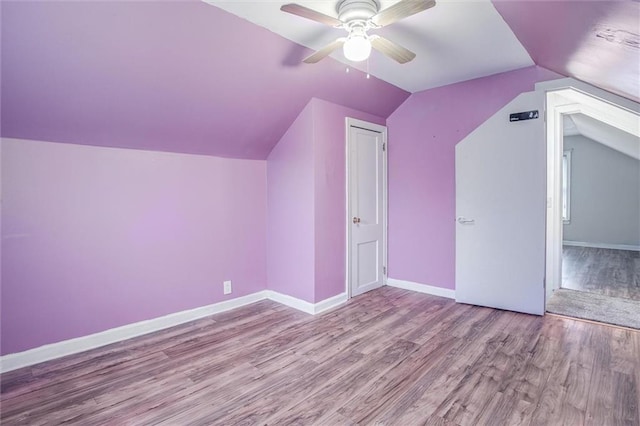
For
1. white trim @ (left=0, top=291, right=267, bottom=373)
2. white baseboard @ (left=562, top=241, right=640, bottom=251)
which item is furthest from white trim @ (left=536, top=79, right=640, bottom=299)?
white baseboard @ (left=562, top=241, right=640, bottom=251)

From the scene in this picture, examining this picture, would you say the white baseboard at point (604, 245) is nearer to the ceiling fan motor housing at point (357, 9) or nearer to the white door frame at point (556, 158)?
the white door frame at point (556, 158)

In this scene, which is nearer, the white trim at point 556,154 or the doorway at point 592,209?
the doorway at point 592,209

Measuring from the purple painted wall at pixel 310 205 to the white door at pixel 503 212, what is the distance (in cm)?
138

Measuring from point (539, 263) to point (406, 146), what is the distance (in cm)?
203

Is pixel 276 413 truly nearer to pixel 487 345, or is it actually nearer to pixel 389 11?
pixel 487 345

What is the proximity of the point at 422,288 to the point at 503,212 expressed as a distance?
1.37 meters

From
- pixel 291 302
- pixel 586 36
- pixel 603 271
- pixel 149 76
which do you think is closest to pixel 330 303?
pixel 291 302

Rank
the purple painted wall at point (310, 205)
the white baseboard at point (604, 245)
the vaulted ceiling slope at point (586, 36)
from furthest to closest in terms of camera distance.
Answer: the white baseboard at point (604, 245) < the purple painted wall at point (310, 205) < the vaulted ceiling slope at point (586, 36)

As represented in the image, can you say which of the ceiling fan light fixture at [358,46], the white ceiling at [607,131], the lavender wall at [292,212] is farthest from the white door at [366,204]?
the white ceiling at [607,131]

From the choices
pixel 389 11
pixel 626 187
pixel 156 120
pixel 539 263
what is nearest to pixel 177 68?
pixel 156 120

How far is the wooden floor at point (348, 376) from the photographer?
188cm

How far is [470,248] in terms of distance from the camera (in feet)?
12.0

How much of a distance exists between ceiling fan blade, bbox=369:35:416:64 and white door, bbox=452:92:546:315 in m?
1.64

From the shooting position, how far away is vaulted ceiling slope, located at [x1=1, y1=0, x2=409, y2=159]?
192 cm
